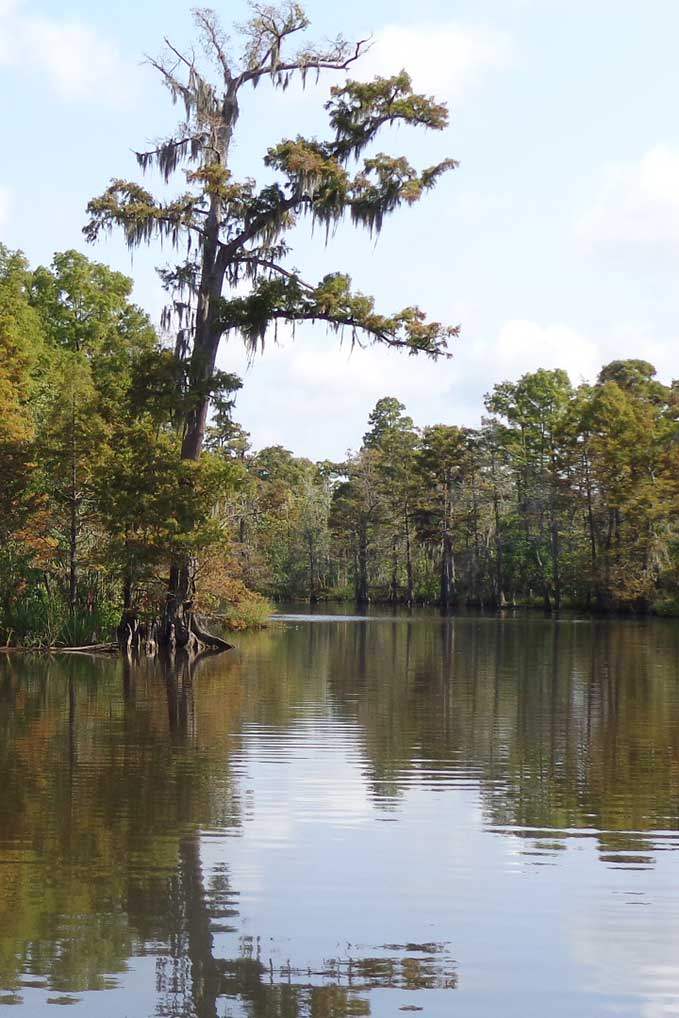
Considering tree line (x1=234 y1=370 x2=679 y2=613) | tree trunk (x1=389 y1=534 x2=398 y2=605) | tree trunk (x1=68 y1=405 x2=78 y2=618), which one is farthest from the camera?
tree trunk (x1=389 y1=534 x2=398 y2=605)

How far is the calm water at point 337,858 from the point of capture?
4.80 metres

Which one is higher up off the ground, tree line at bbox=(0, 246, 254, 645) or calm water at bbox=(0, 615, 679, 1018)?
tree line at bbox=(0, 246, 254, 645)

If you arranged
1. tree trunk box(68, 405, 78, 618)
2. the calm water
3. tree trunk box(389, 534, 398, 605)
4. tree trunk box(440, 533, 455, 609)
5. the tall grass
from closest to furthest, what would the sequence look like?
the calm water
the tall grass
tree trunk box(68, 405, 78, 618)
tree trunk box(440, 533, 455, 609)
tree trunk box(389, 534, 398, 605)

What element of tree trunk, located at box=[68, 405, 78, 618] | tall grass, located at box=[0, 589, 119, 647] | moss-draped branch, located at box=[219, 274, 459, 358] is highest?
moss-draped branch, located at box=[219, 274, 459, 358]

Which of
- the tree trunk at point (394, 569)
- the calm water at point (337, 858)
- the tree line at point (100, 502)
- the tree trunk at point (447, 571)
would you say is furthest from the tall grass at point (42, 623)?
the tree trunk at point (394, 569)

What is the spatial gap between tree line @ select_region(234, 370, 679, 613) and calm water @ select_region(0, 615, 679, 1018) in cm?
2665

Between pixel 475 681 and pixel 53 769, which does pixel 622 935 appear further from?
pixel 475 681

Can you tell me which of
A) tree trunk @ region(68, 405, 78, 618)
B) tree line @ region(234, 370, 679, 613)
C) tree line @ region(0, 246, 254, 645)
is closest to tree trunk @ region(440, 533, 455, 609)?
tree line @ region(234, 370, 679, 613)

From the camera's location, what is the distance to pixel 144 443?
24.6 meters

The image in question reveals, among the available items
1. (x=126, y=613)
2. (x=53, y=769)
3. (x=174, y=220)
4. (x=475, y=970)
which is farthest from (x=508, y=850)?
(x=174, y=220)

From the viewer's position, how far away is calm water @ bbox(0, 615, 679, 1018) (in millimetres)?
4801

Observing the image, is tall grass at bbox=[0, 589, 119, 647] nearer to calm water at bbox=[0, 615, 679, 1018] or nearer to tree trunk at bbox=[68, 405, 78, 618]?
tree trunk at bbox=[68, 405, 78, 618]

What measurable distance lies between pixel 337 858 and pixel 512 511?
5798 centimetres

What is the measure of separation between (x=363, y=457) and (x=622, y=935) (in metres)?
63.1
